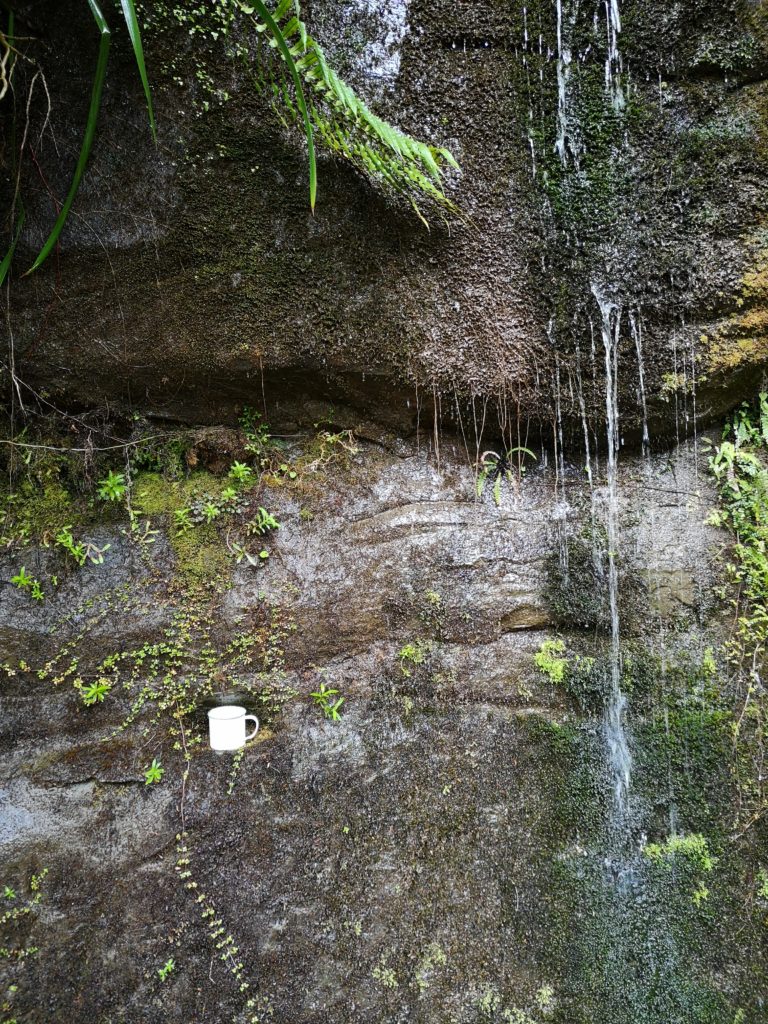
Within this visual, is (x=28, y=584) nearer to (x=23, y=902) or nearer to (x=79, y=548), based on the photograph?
(x=79, y=548)

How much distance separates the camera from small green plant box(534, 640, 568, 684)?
2.80 meters

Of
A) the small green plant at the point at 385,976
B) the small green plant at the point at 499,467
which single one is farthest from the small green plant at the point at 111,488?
the small green plant at the point at 385,976

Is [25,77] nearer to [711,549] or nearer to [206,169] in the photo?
[206,169]

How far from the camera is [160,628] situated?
267cm

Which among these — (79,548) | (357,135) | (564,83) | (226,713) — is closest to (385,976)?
(226,713)

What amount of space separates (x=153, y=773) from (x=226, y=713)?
444mm

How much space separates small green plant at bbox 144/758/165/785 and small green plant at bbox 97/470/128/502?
1.24 metres

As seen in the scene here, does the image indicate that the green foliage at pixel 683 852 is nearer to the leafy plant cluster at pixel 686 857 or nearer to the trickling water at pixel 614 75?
the leafy plant cluster at pixel 686 857

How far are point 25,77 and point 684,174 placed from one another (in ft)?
9.46

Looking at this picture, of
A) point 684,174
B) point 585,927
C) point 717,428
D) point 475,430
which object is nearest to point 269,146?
point 475,430

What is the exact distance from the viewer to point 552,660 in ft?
9.25

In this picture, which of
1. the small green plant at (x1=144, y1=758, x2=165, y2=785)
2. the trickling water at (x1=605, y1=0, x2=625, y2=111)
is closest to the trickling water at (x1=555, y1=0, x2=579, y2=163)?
the trickling water at (x1=605, y1=0, x2=625, y2=111)

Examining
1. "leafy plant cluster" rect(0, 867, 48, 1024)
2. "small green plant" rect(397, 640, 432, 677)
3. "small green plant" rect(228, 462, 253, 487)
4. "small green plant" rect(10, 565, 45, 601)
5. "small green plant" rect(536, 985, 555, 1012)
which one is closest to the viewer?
"leafy plant cluster" rect(0, 867, 48, 1024)

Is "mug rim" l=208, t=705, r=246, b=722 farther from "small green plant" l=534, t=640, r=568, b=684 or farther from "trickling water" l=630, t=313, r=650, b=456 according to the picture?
"trickling water" l=630, t=313, r=650, b=456
